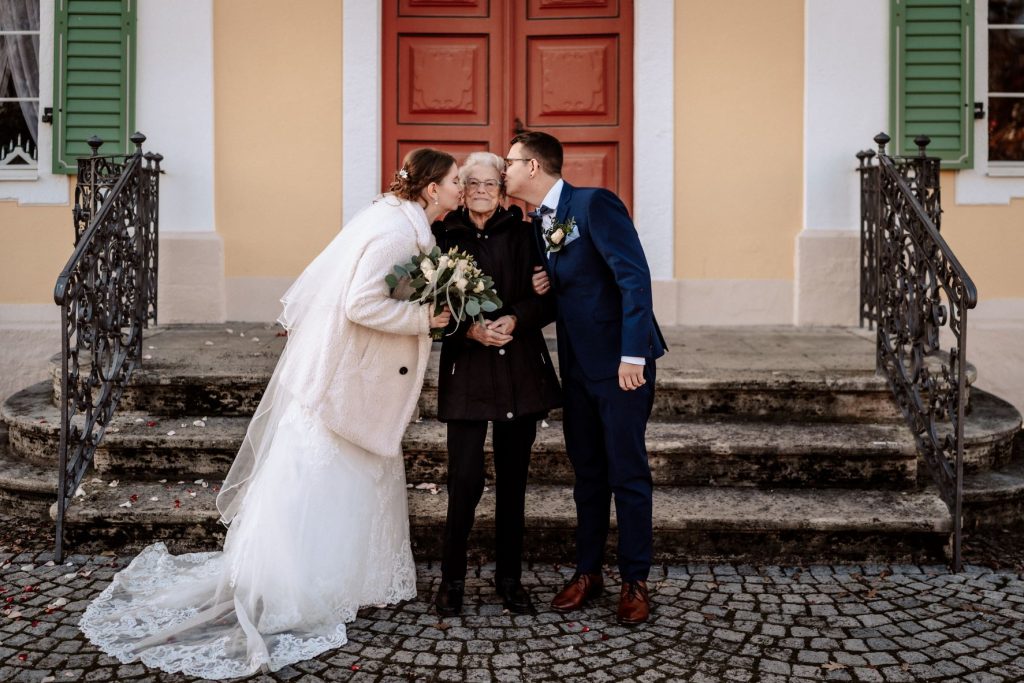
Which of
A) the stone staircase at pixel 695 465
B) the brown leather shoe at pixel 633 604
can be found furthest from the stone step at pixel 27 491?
the brown leather shoe at pixel 633 604

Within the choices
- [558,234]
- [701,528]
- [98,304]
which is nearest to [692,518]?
[701,528]

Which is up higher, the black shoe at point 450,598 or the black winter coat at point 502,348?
the black winter coat at point 502,348

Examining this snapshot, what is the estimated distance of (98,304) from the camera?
5.24 metres

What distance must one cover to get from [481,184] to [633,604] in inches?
67.6

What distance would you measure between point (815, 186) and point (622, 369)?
376 centimetres

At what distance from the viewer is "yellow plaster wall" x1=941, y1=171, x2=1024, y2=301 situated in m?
7.02

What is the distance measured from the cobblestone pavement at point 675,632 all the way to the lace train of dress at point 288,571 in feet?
0.36

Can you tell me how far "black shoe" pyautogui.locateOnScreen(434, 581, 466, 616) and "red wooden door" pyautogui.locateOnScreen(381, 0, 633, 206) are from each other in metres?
3.89

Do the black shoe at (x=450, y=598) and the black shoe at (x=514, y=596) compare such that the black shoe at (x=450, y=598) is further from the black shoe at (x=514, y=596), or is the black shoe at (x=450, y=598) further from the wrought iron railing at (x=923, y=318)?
the wrought iron railing at (x=923, y=318)

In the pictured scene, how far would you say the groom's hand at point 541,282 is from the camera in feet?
13.3

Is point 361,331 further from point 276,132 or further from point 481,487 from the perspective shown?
point 276,132

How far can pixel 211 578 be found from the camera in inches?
161

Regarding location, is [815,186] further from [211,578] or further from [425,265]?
[211,578]

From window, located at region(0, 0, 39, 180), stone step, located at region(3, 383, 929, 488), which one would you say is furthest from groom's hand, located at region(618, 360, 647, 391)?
window, located at region(0, 0, 39, 180)
